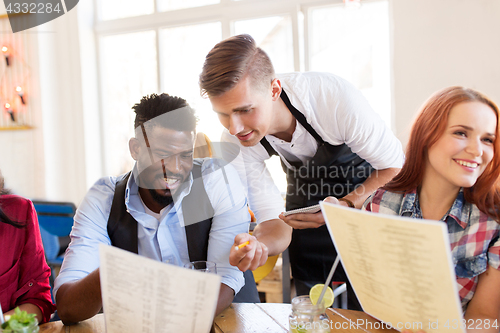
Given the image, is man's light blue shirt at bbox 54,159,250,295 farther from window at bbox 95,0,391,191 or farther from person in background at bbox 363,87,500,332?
window at bbox 95,0,391,191

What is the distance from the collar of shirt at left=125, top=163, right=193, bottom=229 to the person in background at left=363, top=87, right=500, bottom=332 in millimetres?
666

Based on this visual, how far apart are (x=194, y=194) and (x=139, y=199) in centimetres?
18

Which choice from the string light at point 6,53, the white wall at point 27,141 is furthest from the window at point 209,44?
the string light at point 6,53

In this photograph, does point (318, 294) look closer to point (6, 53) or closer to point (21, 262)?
point (21, 262)

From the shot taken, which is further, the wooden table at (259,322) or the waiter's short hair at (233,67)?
the waiter's short hair at (233,67)

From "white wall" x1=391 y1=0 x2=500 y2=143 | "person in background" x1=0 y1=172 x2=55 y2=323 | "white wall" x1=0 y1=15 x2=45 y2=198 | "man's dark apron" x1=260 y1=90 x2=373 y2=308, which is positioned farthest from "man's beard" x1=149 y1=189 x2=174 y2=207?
"white wall" x1=0 y1=15 x2=45 y2=198

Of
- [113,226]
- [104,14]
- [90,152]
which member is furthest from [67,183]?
[113,226]

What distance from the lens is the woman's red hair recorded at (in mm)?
979

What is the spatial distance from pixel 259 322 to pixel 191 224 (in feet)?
1.60

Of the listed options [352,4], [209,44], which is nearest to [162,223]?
[352,4]

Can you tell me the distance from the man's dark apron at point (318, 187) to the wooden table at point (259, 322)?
761mm

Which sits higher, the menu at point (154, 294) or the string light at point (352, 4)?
the string light at point (352, 4)

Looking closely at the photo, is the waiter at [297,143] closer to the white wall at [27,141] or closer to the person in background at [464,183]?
→ the person in background at [464,183]

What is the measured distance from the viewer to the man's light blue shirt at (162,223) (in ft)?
3.80
